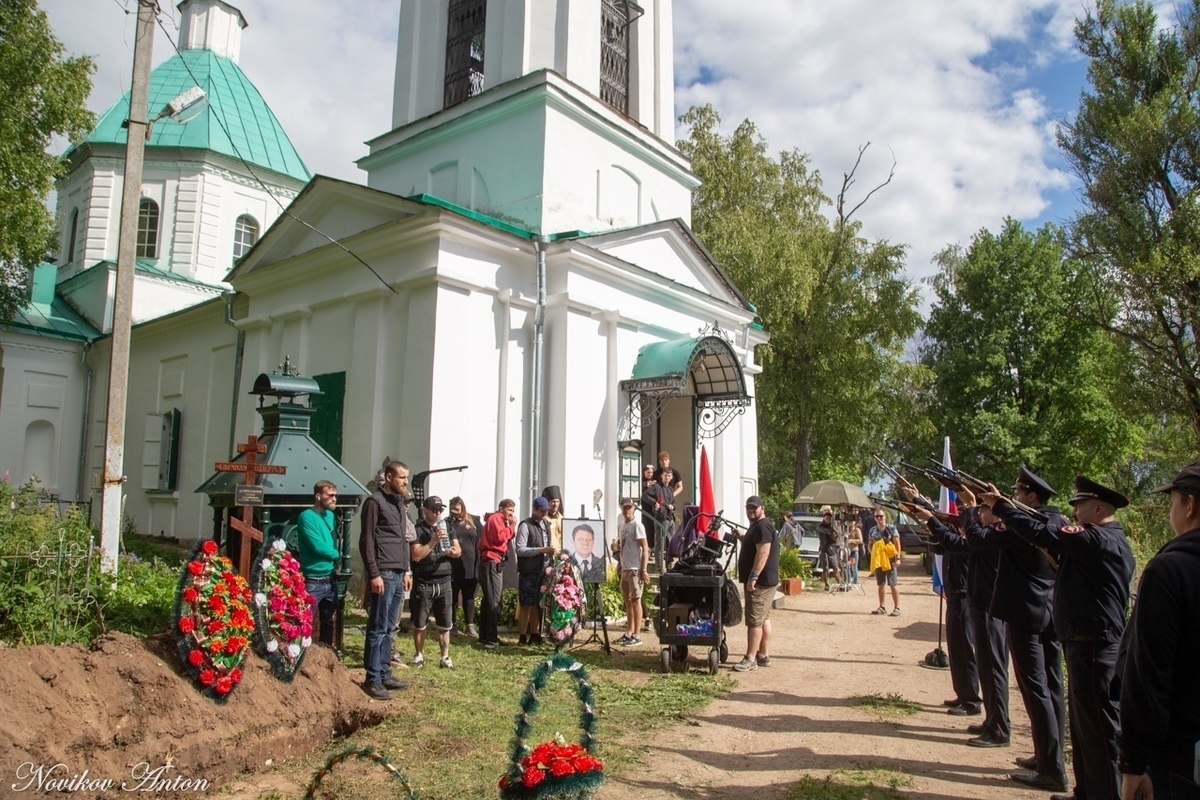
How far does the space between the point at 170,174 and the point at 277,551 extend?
21.6m

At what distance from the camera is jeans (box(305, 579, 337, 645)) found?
22.8ft

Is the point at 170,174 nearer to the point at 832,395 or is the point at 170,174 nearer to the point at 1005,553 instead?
the point at 832,395

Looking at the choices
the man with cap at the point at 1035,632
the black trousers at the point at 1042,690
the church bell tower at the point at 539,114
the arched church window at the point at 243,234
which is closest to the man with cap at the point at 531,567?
the man with cap at the point at 1035,632

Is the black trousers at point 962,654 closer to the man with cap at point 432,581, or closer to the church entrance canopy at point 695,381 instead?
the man with cap at point 432,581

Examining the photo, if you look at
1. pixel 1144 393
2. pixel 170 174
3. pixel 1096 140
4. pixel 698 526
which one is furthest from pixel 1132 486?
pixel 170 174

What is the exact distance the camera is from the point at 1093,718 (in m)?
4.37

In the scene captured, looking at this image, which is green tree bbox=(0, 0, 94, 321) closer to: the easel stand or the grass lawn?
the grass lawn

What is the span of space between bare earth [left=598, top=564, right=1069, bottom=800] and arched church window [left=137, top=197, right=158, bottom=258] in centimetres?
2085

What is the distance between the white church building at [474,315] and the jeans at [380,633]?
5.07 m

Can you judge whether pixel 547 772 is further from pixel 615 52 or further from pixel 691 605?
pixel 615 52

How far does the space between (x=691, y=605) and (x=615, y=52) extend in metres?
13.5

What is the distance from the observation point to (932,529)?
6910mm

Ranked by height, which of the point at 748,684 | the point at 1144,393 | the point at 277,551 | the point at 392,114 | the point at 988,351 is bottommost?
the point at 748,684

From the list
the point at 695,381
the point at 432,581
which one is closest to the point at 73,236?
the point at 695,381
